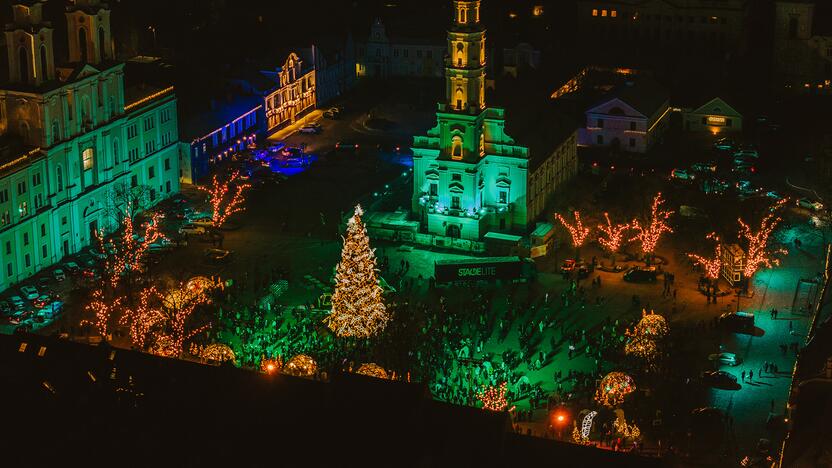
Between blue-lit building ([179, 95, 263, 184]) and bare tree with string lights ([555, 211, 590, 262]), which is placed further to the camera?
blue-lit building ([179, 95, 263, 184])

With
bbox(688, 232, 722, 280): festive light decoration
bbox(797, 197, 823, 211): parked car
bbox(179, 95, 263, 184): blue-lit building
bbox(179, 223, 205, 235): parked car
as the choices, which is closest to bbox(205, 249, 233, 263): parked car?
bbox(179, 223, 205, 235): parked car

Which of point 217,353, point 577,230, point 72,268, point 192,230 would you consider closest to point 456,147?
point 577,230

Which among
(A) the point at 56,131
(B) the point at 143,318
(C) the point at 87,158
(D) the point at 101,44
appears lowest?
(B) the point at 143,318

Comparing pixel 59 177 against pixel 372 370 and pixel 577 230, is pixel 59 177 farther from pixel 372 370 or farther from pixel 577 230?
pixel 577 230

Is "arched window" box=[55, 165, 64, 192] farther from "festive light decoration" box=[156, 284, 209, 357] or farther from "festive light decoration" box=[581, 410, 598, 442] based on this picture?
"festive light decoration" box=[581, 410, 598, 442]

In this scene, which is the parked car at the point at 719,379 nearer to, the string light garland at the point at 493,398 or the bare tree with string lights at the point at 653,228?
the string light garland at the point at 493,398

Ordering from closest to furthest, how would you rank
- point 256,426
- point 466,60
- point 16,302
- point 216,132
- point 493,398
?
point 256,426 < point 493,398 < point 16,302 < point 466,60 < point 216,132
